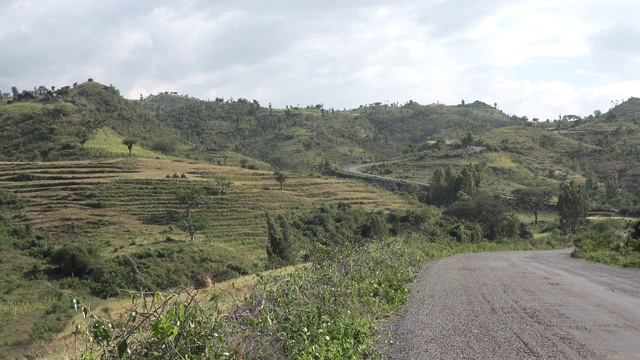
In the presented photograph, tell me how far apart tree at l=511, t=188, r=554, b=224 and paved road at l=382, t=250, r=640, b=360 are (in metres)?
74.3

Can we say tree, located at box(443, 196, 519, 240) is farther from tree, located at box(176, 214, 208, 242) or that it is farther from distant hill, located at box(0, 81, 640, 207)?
distant hill, located at box(0, 81, 640, 207)

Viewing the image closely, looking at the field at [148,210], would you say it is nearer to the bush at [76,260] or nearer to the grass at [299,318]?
the bush at [76,260]

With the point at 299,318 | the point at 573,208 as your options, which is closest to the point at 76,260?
the point at 299,318

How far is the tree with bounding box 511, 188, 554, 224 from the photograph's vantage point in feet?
271

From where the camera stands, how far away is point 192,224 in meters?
59.4

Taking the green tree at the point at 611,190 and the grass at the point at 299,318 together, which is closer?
the grass at the point at 299,318

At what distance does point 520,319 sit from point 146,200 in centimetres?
6623

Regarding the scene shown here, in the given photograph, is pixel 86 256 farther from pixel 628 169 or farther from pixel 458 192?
pixel 628 169

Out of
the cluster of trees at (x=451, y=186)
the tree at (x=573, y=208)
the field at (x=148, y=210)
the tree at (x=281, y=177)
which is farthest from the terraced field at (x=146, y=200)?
the tree at (x=573, y=208)

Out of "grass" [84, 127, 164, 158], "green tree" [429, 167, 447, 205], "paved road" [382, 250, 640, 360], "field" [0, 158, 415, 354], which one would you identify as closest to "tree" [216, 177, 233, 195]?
"field" [0, 158, 415, 354]

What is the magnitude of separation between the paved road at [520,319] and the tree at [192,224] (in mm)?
49075

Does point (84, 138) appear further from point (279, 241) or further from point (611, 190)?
point (611, 190)

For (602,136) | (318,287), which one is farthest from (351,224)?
(602,136)

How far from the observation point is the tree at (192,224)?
59.2m
